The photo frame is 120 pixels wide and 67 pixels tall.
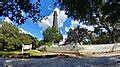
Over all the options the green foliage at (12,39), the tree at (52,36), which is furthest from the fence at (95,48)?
the tree at (52,36)

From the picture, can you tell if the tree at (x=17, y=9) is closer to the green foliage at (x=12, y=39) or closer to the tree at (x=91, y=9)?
the tree at (x=91, y=9)

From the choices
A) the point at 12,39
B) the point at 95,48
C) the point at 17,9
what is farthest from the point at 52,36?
the point at 17,9

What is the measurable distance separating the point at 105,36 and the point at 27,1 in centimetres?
405

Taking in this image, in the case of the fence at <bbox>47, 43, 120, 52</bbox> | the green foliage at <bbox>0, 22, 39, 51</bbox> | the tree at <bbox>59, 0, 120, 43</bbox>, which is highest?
the green foliage at <bbox>0, 22, 39, 51</bbox>

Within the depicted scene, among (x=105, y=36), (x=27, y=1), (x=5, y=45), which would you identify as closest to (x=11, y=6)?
(x=27, y=1)

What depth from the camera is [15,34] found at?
68312 millimetres

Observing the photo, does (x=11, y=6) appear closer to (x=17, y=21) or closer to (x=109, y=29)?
(x=17, y=21)

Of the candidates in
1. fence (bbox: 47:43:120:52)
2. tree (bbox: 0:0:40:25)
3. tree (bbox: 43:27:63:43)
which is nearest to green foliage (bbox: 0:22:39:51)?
tree (bbox: 43:27:63:43)

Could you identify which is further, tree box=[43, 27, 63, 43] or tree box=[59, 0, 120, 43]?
tree box=[43, 27, 63, 43]

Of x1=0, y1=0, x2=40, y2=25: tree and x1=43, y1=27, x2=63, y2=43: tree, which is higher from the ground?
x1=43, y1=27, x2=63, y2=43: tree

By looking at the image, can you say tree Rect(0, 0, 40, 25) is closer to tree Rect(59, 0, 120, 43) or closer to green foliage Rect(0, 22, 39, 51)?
tree Rect(59, 0, 120, 43)

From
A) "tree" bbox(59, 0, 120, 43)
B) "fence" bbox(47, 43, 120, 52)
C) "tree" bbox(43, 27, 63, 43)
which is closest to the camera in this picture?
"tree" bbox(59, 0, 120, 43)

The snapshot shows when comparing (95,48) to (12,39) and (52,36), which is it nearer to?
(12,39)

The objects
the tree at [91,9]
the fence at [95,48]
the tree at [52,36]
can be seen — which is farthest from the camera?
the tree at [52,36]
